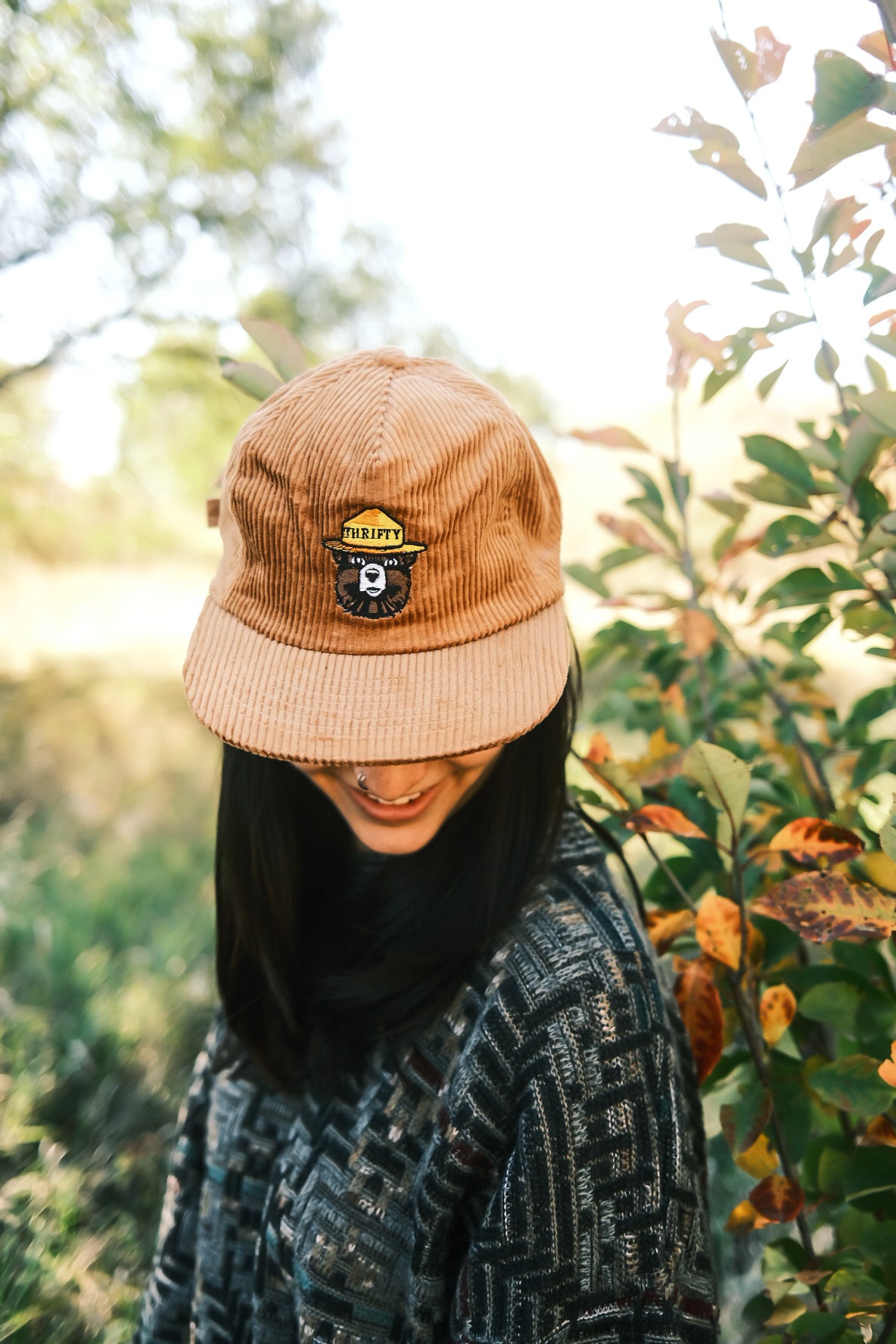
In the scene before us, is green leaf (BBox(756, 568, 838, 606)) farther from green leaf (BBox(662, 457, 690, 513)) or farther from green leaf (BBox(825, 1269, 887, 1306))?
green leaf (BBox(825, 1269, 887, 1306))

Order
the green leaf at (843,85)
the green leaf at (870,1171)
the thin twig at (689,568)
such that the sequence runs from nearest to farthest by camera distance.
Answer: the green leaf at (843,85) < the green leaf at (870,1171) < the thin twig at (689,568)

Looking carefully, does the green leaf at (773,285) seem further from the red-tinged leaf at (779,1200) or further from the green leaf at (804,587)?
the red-tinged leaf at (779,1200)

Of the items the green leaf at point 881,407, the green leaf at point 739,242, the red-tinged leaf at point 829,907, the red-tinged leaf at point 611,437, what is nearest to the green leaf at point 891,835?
the red-tinged leaf at point 829,907

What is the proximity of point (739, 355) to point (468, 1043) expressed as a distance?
2.29ft

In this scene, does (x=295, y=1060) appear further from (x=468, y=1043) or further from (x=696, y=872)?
(x=696, y=872)

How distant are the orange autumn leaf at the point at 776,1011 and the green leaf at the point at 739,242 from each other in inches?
27.2

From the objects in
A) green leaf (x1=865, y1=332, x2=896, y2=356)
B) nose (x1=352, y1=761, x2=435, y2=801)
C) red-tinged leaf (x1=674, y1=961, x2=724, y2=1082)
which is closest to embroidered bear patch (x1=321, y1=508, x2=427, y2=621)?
nose (x1=352, y1=761, x2=435, y2=801)

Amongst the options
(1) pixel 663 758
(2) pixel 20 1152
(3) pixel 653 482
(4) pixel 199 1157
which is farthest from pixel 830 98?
(2) pixel 20 1152

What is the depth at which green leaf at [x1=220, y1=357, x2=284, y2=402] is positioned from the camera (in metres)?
1.04

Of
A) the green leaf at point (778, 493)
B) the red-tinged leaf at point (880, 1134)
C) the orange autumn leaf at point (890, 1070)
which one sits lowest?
the red-tinged leaf at point (880, 1134)

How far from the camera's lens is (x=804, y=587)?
1.01 m

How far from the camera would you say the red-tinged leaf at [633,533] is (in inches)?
47.0

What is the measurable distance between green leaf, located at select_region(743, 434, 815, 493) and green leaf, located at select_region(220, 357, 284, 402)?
518mm

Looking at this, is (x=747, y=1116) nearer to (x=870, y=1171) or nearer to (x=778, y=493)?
(x=870, y=1171)
